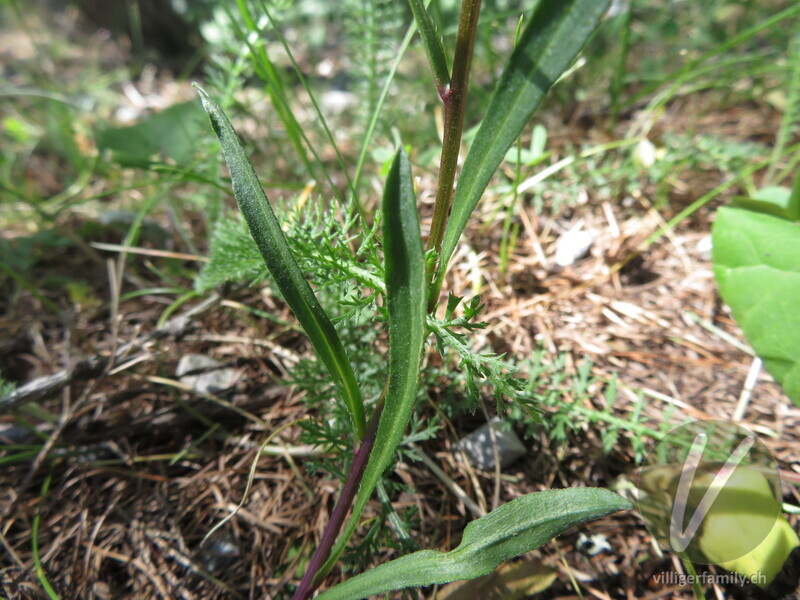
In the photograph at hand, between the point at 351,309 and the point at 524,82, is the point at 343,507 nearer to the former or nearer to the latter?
the point at 351,309

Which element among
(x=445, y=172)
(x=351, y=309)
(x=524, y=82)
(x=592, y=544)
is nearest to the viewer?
(x=524, y=82)

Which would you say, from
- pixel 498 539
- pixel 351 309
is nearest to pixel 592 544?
pixel 498 539

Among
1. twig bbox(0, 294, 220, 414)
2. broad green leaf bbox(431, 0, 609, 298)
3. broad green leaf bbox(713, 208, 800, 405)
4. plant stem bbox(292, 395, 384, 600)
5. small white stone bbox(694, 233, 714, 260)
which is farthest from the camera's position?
small white stone bbox(694, 233, 714, 260)

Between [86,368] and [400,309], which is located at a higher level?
[400,309]

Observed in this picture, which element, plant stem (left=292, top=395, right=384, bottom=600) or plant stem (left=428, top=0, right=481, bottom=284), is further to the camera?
plant stem (left=292, top=395, right=384, bottom=600)

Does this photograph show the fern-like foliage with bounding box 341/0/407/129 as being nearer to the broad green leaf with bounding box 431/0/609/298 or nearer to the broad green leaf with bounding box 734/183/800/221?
the broad green leaf with bounding box 431/0/609/298

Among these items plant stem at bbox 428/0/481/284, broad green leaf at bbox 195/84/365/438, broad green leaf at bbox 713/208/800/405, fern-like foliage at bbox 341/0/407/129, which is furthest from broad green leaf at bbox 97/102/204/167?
broad green leaf at bbox 713/208/800/405
